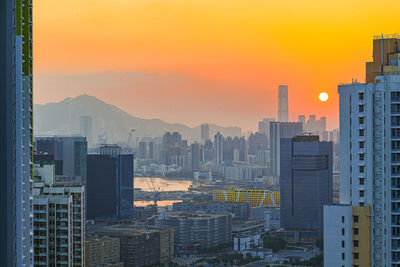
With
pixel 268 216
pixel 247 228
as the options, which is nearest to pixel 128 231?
pixel 247 228

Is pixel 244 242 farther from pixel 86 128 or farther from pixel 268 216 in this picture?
pixel 86 128

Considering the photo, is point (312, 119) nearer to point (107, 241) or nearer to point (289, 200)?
point (289, 200)

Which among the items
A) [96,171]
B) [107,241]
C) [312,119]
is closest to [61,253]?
[107,241]

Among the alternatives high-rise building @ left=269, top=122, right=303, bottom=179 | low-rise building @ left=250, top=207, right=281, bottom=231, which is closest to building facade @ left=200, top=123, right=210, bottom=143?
high-rise building @ left=269, top=122, right=303, bottom=179

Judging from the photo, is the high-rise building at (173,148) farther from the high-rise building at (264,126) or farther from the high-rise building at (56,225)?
the high-rise building at (56,225)

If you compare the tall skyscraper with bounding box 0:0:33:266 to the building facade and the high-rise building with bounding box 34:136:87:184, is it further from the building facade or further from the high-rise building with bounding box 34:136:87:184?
the building facade

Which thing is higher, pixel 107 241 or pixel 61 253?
pixel 61 253
